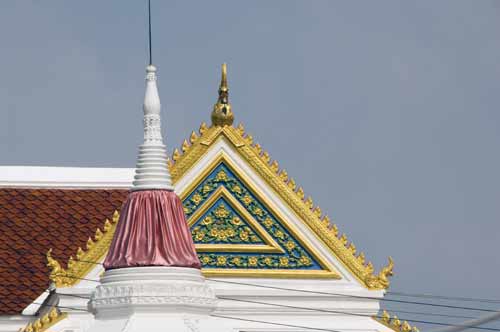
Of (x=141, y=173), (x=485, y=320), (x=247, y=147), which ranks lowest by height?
(x=485, y=320)

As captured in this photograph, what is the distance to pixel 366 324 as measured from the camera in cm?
Answer: 4697

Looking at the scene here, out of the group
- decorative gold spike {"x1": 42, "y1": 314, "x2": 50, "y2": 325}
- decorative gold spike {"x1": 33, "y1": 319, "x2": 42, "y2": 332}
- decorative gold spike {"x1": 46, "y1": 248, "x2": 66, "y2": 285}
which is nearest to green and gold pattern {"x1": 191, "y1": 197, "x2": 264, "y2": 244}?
decorative gold spike {"x1": 46, "y1": 248, "x2": 66, "y2": 285}

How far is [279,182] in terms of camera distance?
46.4 metres

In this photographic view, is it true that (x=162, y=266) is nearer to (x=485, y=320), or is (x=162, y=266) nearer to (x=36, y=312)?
(x=485, y=320)

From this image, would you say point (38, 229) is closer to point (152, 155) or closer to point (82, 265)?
point (82, 265)

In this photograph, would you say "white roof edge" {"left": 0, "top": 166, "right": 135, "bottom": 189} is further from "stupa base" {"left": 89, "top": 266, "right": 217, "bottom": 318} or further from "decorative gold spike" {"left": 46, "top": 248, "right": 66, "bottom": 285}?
"stupa base" {"left": 89, "top": 266, "right": 217, "bottom": 318}

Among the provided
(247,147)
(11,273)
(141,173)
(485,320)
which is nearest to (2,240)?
(11,273)

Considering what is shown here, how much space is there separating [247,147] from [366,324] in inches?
147

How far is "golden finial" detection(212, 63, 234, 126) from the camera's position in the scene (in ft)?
152

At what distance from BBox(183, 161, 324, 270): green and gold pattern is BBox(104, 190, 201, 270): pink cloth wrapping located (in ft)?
18.8

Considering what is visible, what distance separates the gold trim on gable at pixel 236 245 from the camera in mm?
46000

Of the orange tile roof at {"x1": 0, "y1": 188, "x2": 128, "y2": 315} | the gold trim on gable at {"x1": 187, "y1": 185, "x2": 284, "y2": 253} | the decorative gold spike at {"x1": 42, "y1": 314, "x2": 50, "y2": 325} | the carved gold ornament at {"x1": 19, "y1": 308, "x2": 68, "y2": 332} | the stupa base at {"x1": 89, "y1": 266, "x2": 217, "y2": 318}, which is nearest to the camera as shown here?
the stupa base at {"x1": 89, "y1": 266, "x2": 217, "y2": 318}

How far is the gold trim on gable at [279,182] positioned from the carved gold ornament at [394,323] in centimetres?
68

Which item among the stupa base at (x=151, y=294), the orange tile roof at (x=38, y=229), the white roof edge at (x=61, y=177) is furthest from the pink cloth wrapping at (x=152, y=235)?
the white roof edge at (x=61, y=177)
